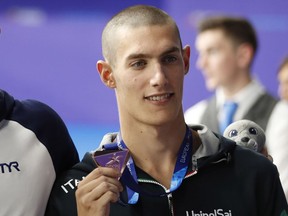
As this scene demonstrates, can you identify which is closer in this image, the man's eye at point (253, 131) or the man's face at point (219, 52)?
the man's eye at point (253, 131)

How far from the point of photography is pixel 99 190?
308cm

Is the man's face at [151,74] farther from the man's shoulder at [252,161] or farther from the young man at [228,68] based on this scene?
the young man at [228,68]

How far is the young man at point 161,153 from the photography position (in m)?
3.27

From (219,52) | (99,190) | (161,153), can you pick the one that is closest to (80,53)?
(219,52)

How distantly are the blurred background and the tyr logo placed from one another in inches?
241

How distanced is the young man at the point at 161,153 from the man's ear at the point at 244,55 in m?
3.48

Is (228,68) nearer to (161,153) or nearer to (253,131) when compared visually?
(253,131)

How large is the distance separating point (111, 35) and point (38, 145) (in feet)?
1.63

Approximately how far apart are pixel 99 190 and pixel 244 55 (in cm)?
398

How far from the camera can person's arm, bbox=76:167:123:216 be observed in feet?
10.1

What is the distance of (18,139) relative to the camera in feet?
11.2

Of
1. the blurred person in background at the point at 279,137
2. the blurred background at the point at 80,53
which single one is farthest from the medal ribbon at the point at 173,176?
the blurred background at the point at 80,53

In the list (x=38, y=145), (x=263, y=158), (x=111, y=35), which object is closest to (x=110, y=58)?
(x=111, y=35)

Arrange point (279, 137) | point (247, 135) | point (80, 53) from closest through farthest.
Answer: point (247, 135) < point (279, 137) < point (80, 53)
